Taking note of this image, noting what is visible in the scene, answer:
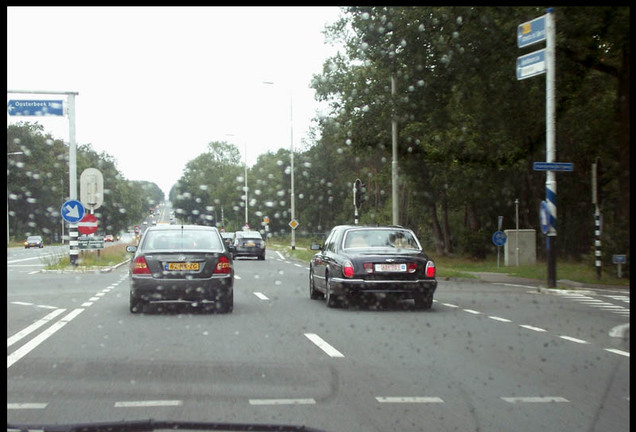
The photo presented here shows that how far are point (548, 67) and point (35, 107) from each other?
51.5 ft

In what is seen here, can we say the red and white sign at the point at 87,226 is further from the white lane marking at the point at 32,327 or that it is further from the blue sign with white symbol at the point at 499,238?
the white lane marking at the point at 32,327

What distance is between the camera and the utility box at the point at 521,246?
33.3 meters

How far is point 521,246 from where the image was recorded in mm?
33562

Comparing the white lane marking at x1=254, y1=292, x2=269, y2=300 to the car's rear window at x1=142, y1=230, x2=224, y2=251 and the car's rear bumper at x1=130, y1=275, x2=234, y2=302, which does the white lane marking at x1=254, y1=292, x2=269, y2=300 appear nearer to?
the car's rear window at x1=142, y1=230, x2=224, y2=251

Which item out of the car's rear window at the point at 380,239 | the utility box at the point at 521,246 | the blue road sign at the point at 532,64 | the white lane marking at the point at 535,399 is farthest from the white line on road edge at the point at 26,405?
the utility box at the point at 521,246

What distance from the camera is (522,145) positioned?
2938cm

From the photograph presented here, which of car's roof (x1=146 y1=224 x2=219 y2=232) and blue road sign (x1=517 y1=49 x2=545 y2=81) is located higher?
blue road sign (x1=517 y1=49 x2=545 y2=81)

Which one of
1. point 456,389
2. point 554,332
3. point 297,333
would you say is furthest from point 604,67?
point 456,389

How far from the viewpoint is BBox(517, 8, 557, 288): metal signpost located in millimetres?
19328

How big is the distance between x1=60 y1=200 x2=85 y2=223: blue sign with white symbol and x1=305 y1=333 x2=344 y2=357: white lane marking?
19.3 meters

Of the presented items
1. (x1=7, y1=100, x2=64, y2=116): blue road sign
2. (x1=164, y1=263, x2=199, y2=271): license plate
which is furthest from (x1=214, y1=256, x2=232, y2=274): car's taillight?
(x1=7, y1=100, x2=64, y2=116): blue road sign

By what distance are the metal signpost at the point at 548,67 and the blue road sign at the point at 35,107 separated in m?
14.8

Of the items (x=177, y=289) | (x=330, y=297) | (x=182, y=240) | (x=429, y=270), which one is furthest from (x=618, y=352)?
(x=182, y=240)
